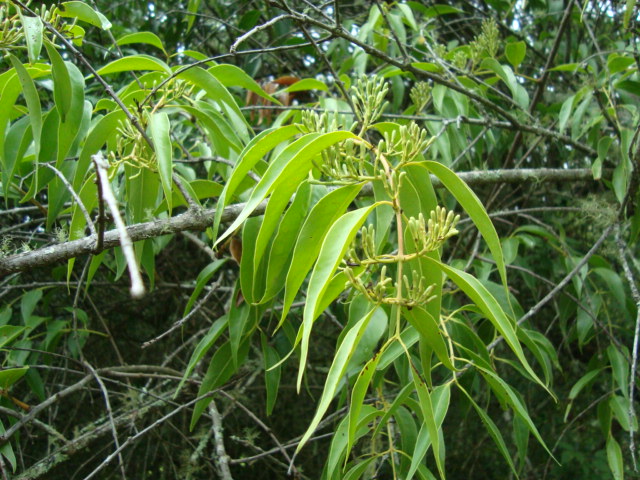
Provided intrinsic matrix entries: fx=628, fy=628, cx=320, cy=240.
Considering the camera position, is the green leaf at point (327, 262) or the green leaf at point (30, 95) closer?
the green leaf at point (327, 262)

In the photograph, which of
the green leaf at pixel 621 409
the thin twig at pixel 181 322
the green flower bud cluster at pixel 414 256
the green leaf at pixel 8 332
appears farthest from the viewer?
the green leaf at pixel 621 409

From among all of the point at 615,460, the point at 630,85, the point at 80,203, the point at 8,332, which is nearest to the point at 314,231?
the point at 80,203

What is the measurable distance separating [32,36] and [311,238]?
466 millimetres

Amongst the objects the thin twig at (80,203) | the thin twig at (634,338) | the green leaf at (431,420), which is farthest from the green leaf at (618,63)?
the thin twig at (80,203)

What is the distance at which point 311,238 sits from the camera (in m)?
0.71

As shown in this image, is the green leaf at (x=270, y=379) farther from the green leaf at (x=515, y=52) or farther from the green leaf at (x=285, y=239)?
the green leaf at (x=515, y=52)

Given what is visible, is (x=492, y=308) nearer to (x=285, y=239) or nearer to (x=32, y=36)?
(x=285, y=239)

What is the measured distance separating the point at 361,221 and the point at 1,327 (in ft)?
3.02

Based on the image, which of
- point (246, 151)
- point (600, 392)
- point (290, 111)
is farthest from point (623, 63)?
point (600, 392)

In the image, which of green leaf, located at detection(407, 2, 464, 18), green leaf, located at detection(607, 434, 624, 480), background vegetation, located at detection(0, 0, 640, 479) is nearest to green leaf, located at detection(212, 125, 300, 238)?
background vegetation, located at detection(0, 0, 640, 479)

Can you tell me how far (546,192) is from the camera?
7.05 feet

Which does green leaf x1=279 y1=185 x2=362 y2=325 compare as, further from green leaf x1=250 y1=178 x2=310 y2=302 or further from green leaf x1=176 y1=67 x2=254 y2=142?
green leaf x1=176 y1=67 x2=254 y2=142

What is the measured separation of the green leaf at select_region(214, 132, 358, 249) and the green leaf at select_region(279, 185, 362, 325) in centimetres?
5

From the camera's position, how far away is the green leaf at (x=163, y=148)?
851 mm
